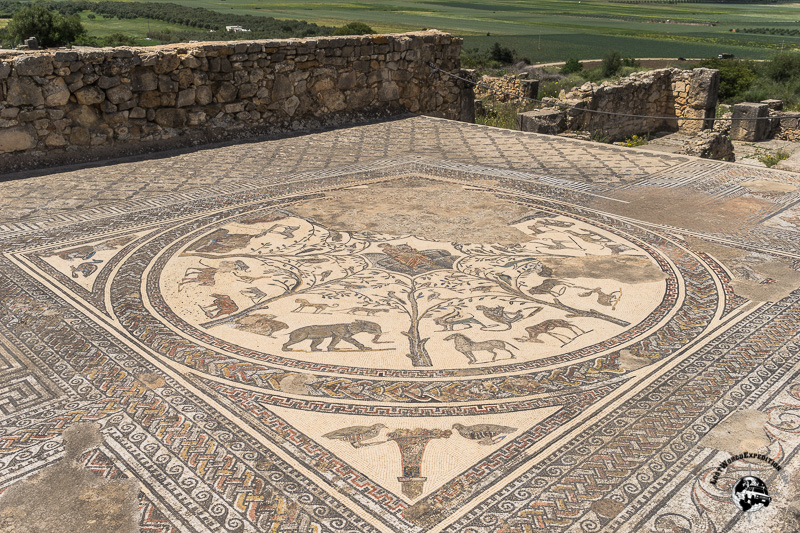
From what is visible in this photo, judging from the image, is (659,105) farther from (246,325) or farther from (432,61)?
(246,325)

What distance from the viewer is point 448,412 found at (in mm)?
2846

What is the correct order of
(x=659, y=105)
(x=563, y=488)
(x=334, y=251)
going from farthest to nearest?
(x=659, y=105)
(x=334, y=251)
(x=563, y=488)

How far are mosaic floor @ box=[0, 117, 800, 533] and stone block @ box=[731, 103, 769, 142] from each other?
26.5 ft

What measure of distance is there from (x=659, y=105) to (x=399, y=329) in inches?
521

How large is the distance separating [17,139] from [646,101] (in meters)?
12.2

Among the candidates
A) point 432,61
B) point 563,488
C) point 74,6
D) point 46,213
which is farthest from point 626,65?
point 74,6

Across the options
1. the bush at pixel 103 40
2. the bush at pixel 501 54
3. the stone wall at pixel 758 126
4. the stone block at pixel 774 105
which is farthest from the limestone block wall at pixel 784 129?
the bush at pixel 103 40

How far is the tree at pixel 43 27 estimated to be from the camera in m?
26.4

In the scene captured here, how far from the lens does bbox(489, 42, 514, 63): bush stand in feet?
98.3

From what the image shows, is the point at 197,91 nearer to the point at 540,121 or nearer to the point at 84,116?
the point at 84,116

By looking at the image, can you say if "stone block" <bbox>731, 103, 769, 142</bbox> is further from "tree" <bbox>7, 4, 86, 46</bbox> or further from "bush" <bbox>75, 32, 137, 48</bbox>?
"tree" <bbox>7, 4, 86, 46</bbox>

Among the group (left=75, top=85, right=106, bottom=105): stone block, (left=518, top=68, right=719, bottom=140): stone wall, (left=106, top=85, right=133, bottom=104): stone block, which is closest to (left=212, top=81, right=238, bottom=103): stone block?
(left=106, top=85, right=133, bottom=104): stone block

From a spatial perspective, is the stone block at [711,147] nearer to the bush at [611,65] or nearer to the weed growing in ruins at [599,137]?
the weed growing in ruins at [599,137]

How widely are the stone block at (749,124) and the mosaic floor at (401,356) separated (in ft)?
26.5
